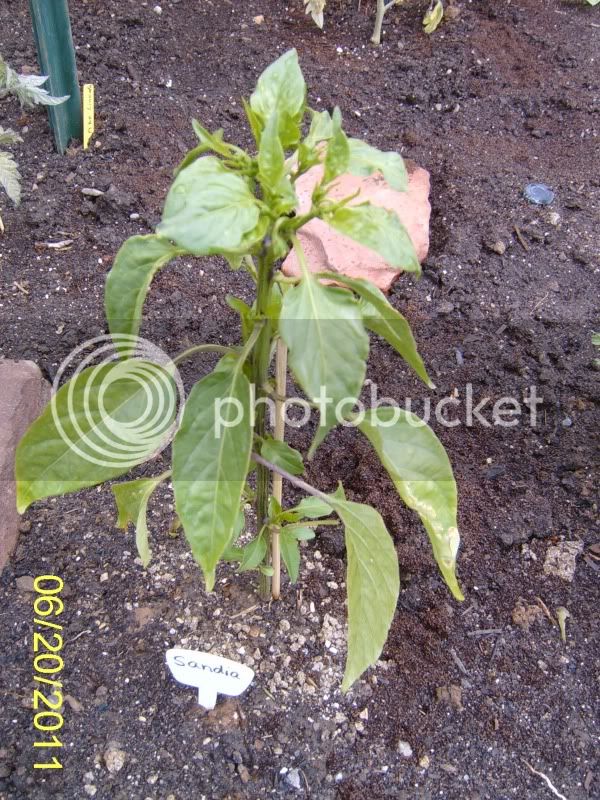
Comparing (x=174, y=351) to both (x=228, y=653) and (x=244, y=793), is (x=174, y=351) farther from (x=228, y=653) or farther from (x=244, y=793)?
(x=244, y=793)

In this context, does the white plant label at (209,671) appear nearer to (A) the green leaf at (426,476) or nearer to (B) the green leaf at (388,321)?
(A) the green leaf at (426,476)

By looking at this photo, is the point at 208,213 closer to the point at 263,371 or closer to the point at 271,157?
the point at 271,157

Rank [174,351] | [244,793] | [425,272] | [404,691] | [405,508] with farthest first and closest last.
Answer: [425,272] < [174,351] < [405,508] < [404,691] < [244,793]

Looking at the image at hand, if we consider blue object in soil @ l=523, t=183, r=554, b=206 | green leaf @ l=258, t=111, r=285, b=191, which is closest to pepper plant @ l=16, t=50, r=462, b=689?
green leaf @ l=258, t=111, r=285, b=191

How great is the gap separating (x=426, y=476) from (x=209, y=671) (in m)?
0.53

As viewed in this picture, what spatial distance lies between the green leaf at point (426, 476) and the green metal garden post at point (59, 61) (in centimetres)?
178

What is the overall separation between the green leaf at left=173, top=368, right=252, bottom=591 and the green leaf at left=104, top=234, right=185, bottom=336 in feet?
0.46

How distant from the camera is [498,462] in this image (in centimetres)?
177

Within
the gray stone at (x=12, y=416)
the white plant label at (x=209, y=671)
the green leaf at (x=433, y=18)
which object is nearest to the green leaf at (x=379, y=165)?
the white plant label at (x=209, y=671)

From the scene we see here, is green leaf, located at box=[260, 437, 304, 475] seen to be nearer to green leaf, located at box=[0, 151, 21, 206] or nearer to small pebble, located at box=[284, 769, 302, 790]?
small pebble, located at box=[284, 769, 302, 790]

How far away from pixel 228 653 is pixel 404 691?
36 cm

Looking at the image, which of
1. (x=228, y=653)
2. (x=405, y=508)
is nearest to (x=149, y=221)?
(x=405, y=508)

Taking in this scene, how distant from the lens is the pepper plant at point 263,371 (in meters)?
0.77
